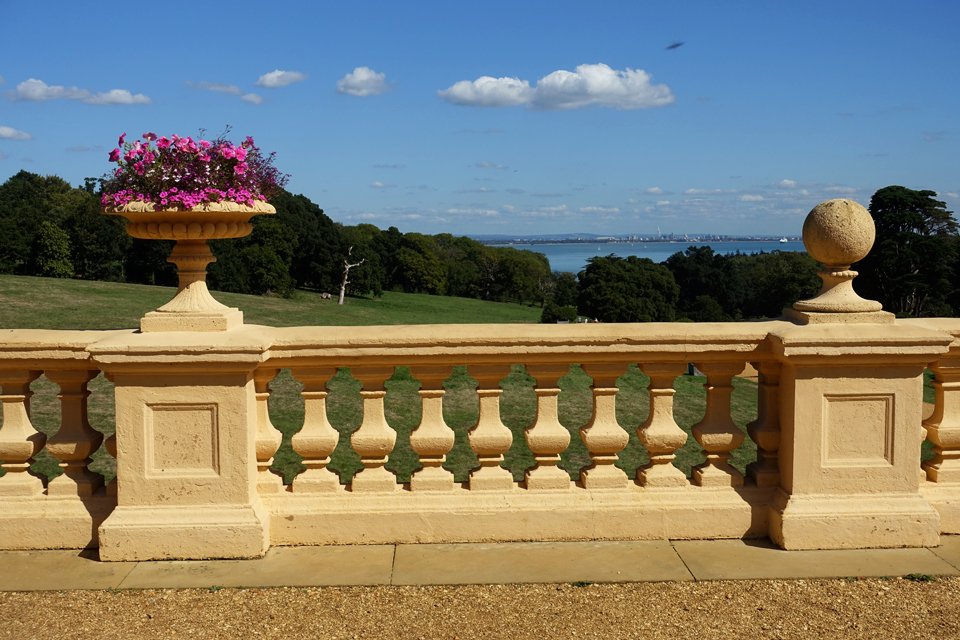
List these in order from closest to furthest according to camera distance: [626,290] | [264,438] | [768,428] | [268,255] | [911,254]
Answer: [264,438]
[768,428]
[911,254]
[268,255]
[626,290]

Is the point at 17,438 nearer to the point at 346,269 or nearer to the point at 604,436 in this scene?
the point at 604,436

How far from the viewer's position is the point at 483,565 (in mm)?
4531

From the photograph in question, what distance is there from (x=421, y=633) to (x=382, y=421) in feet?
4.42

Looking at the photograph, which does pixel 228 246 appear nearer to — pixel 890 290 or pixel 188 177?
pixel 890 290

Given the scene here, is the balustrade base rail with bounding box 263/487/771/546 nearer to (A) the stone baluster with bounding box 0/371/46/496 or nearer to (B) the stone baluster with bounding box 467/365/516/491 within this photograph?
(B) the stone baluster with bounding box 467/365/516/491

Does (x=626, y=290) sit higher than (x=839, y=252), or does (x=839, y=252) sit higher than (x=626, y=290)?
(x=839, y=252)

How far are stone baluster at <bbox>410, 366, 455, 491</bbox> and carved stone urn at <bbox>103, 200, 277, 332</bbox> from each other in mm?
1060

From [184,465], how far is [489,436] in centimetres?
155

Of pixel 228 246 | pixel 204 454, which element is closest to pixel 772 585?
pixel 204 454

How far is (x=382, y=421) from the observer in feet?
16.1

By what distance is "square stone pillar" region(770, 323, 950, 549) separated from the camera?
15.3ft

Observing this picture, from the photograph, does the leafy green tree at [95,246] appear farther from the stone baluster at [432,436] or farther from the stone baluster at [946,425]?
the stone baluster at [946,425]

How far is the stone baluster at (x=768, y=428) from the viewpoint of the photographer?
4898 millimetres

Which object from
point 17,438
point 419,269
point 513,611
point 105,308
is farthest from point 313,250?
point 513,611
